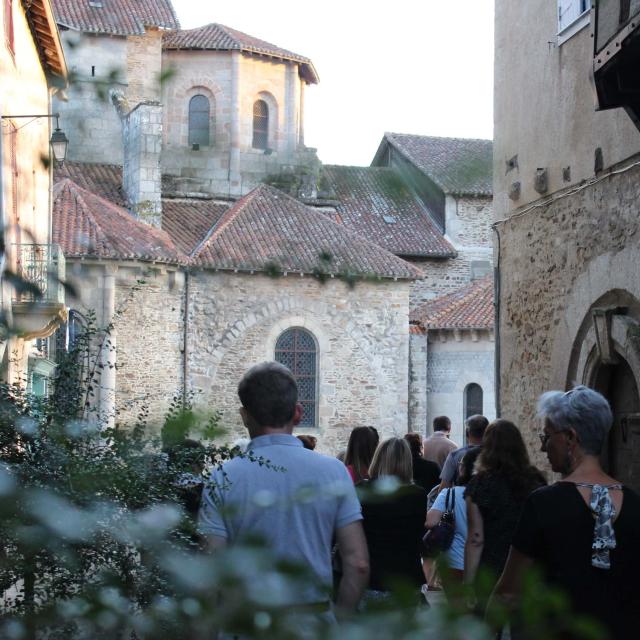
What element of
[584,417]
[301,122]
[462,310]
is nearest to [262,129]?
[301,122]

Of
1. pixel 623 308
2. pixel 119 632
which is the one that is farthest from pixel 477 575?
pixel 623 308

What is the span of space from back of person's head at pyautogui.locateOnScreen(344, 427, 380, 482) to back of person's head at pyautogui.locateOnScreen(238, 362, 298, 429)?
10.7 ft

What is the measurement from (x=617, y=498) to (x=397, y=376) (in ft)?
85.8

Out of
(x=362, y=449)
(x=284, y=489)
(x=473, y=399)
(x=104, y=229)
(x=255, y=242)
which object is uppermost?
(x=104, y=229)

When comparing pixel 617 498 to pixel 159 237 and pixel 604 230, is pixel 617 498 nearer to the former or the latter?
pixel 604 230

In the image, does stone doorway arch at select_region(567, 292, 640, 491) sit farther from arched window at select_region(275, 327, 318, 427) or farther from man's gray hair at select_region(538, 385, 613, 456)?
arched window at select_region(275, 327, 318, 427)

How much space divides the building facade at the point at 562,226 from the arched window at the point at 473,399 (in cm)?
2085

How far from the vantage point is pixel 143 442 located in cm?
386

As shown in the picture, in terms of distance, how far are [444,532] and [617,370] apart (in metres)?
3.15

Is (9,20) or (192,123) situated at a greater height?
(192,123)

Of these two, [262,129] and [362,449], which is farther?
[262,129]

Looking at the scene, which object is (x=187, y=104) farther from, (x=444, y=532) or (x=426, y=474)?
(x=444, y=532)

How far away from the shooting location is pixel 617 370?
9.29 metres

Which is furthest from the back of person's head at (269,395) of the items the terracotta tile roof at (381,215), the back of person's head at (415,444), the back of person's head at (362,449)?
the terracotta tile roof at (381,215)
